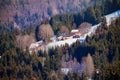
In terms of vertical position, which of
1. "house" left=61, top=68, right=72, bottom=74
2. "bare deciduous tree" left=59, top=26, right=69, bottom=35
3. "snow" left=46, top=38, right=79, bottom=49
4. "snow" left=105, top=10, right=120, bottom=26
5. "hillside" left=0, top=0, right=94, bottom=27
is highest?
"hillside" left=0, top=0, right=94, bottom=27

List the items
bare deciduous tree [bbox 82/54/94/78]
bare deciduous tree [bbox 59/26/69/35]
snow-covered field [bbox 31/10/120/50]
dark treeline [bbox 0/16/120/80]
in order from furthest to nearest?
bare deciduous tree [bbox 59/26/69/35] < snow-covered field [bbox 31/10/120/50] < dark treeline [bbox 0/16/120/80] < bare deciduous tree [bbox 82/54/94/78]

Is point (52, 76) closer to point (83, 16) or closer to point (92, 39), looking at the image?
point (92, 39)

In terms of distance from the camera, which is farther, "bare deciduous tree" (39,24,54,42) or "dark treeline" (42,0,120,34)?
"dark treeline" (42,0,120,34)

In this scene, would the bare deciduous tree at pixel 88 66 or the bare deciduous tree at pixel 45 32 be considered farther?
the bare deciduous tree at pixel 45 32

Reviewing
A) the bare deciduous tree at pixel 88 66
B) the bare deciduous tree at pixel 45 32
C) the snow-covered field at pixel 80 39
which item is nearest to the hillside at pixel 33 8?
the bare deciduous tree at pixel 45 32

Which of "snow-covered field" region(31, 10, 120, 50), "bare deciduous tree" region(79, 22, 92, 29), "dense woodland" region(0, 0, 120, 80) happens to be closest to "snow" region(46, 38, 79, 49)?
"snow-covered field" region(31, 10, 120, 50)

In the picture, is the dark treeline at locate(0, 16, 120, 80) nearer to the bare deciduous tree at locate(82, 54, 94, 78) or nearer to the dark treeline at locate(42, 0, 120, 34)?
the bare deciduous tree at locate(82, 54, 94, 78)

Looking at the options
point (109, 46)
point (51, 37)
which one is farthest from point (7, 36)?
point (109, 46)

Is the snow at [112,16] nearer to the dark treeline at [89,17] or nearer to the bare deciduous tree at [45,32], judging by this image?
the dark treeline at [89,17]

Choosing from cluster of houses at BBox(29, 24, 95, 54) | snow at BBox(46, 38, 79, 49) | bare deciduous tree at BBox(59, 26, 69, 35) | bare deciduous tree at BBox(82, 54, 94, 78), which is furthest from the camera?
bare deciduous tree at BBox(59, 26, 69, 35)
